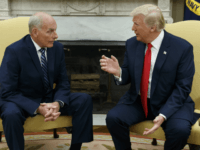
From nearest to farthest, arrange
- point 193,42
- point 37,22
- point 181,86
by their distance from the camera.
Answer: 1. point 181,86
2. point 37,22
3. point 193,42

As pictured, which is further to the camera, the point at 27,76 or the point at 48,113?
the point at 27,76

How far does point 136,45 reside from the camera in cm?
182

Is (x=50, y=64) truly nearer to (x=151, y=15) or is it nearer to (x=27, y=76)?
(x=27, y=76)

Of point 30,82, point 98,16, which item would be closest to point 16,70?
point 30,82

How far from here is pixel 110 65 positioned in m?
1.70

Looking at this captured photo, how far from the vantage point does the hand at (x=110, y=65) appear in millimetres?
1650

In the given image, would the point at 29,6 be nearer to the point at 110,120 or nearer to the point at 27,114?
the point at 27,114

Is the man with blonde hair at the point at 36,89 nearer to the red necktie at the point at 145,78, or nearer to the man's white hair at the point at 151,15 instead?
the red necktie at the point at 145,78

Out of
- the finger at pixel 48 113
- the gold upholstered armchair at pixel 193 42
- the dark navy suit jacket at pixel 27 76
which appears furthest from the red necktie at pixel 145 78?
the finger at pixel 48 113

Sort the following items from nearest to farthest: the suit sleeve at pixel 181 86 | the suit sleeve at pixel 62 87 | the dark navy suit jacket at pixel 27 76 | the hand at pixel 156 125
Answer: the hand at pixel 156 125 < the suit sleeve at pixel 181 86 < the dark navy suit jacket at pixel 27 76 < the suit sleeve at pixel 62 87

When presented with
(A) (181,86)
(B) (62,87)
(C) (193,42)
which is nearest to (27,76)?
(B) (62,87)

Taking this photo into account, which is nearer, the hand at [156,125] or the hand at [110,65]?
the hand at [156,125]

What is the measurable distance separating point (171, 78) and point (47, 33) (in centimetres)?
98

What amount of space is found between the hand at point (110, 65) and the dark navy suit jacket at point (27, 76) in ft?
1.34
